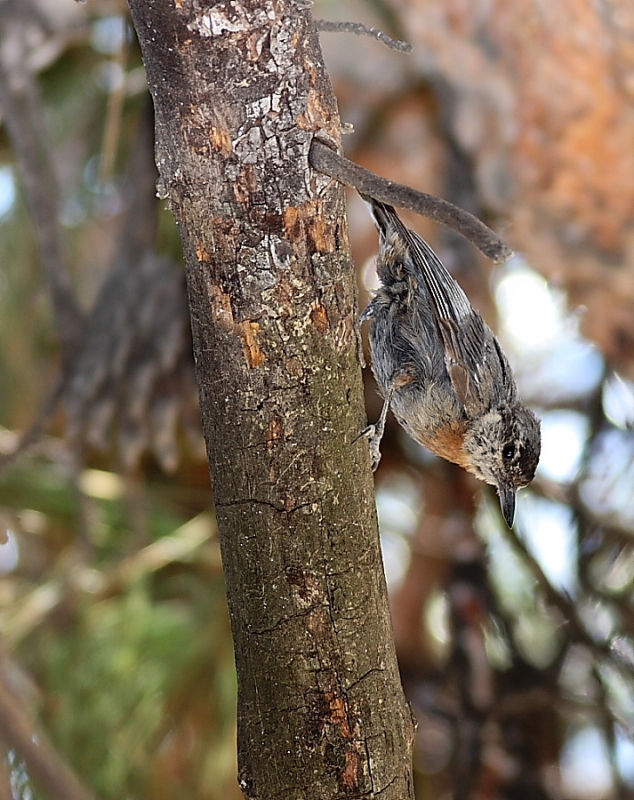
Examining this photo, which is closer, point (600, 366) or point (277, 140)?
point (277, 140)

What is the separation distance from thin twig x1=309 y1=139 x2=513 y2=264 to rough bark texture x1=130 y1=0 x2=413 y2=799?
0.09 ft

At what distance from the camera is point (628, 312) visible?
2.91 metres

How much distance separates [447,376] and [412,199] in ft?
4.25

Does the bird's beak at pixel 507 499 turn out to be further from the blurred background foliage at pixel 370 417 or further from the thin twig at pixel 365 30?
the thin twig at pixel 365 30

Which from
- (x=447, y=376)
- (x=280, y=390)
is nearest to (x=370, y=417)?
(x=447, y=376)

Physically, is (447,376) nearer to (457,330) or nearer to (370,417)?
(457,330)

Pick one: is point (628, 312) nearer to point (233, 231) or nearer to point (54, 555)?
point (233, 231)

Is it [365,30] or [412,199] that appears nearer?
[412,199]

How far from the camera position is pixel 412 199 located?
960 mm

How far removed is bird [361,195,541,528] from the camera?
221cm

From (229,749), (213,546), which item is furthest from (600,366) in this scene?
(229,749)

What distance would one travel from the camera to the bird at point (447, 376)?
2.21 m

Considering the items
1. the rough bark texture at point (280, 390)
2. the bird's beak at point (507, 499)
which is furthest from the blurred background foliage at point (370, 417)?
the rough bark texture at point (280, 390)

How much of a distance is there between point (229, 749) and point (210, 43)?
2130 millimetres
